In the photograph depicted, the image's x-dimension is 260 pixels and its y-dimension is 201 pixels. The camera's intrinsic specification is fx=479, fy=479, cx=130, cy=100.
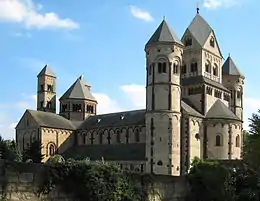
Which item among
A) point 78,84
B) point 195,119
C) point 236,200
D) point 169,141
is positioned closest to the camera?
point 236,200

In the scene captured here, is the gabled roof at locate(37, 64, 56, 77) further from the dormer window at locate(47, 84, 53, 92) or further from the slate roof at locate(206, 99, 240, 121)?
the slate roof at locate(206, 99, 240, 121)

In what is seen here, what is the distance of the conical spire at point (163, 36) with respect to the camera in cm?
6838

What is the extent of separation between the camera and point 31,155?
81188 mm

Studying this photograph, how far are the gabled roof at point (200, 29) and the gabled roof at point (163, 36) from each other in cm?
1221

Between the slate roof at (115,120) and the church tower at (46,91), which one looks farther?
the church tower at (46,91)

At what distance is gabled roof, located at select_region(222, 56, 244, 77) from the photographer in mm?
89594

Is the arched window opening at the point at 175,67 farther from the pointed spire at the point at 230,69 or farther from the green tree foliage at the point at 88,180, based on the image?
the green tree foliage at the point at 88,180

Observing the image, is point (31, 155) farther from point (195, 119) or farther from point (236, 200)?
point (236, 200)

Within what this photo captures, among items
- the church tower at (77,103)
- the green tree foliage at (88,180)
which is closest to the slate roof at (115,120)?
the church tower at (77,103)

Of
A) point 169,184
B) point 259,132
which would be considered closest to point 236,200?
point 169,184

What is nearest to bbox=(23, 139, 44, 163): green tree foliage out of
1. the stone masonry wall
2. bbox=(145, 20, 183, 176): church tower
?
bbox=(145, 20, 183, 176): church tower

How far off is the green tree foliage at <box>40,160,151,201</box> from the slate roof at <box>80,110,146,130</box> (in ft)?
183

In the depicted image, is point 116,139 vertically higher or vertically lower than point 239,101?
lower

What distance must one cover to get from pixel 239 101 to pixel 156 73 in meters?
27.8
